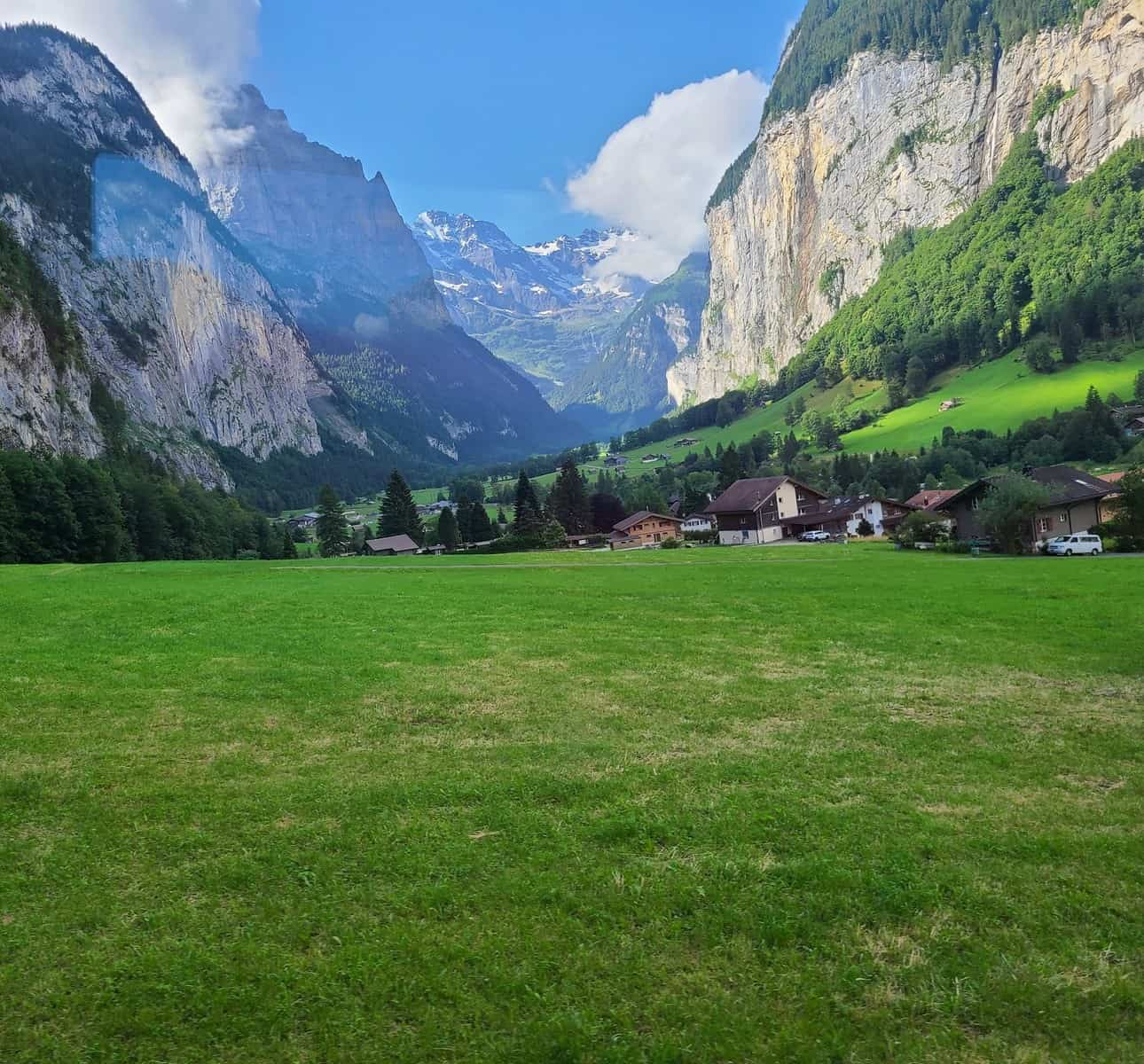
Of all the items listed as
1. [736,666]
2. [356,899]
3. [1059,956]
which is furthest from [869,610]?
[356,899]

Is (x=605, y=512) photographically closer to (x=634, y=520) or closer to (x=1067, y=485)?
(x=634, y=520)

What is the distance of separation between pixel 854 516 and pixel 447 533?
66429 mm

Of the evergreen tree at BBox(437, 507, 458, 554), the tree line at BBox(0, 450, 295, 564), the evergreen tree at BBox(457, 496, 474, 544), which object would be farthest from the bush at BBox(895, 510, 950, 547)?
the tree line at BBox(0, 450, 295, 564)

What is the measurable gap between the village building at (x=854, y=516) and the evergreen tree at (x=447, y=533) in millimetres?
54965

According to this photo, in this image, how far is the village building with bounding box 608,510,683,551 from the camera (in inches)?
4737

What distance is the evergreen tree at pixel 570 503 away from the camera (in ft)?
406

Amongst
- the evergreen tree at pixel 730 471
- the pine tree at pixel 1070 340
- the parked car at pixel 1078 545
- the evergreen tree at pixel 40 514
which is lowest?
the parked car at pixel 1078 545

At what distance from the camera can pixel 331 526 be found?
365 ft

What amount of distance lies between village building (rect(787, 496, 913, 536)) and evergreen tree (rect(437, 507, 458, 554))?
180ft

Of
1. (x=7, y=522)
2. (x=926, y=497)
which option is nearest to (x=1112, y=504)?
(x=926, y=497)

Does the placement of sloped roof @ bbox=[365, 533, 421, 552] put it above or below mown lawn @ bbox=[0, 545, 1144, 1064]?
above

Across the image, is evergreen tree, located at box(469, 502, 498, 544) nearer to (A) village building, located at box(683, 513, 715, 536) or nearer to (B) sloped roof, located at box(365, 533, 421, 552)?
(B) sloped roof, located at box(365, 533, 421, 552)

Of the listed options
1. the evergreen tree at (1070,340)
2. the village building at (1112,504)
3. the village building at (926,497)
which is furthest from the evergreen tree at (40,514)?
the evergreen tree at (1070,340)

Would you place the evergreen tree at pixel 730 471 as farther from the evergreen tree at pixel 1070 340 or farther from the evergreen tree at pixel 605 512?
the evergreen tree at pixel 1070 340
